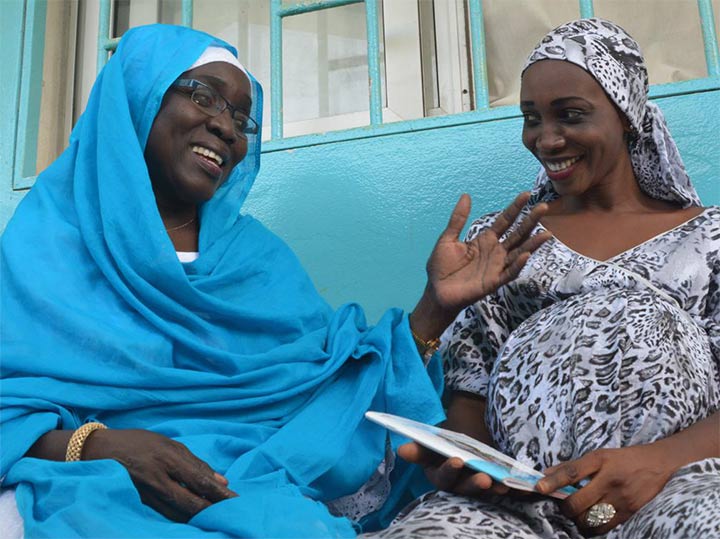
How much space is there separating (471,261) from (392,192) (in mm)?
848

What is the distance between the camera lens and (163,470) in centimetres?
165

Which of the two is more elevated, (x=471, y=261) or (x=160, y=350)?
(x=471, y=261)

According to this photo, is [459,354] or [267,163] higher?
[267,163]

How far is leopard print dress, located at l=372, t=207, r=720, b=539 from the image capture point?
1.54m

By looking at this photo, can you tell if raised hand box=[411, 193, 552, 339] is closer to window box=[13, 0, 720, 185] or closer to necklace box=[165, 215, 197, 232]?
necklace box=[165, 215, 197, 232]

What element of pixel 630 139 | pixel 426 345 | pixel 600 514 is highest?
pixel 630 139

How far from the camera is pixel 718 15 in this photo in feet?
9.93

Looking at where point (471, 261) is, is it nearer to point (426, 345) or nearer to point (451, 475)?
point (426, 345)

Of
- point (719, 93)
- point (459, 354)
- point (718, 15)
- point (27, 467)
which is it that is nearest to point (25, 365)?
point (27, 467)

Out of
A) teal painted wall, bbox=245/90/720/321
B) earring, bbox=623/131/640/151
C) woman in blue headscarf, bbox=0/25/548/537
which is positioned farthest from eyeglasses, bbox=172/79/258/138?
earring, bbox=623/131/640/151

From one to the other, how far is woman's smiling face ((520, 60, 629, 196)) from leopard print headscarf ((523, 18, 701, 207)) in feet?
0.08

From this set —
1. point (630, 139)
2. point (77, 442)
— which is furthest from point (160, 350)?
point (630, 139)

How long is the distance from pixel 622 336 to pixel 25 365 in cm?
111

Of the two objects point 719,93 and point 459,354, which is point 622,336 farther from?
point 719,93
